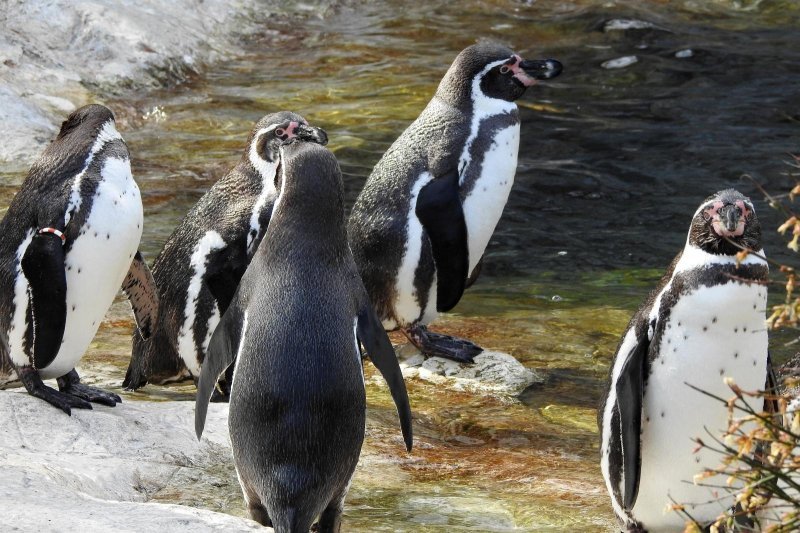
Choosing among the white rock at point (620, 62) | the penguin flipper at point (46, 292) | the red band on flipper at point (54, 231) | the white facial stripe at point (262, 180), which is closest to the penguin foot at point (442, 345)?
the white facial stripe at point (262, 180)

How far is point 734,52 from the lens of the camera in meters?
12.4

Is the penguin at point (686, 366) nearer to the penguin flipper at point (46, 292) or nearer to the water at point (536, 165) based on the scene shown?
the water at point (536, 165)

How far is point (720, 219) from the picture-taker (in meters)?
3.97

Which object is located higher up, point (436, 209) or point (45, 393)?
point (436, 209)

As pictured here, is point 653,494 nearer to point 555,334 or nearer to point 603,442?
point 603,442

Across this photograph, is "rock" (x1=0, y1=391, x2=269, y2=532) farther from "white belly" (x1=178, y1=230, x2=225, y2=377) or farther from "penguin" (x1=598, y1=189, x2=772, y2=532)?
"penguin" (x1=598, y1=189, x2=772, y2=532)

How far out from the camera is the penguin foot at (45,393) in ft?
14.8

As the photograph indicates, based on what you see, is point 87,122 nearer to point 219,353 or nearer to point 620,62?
point 219,353

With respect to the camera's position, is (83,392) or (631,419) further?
(83,392)

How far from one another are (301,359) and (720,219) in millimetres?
1317

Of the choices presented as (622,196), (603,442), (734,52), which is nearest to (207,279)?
(603,442)

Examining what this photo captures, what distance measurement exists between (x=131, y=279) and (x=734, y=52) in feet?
28.4

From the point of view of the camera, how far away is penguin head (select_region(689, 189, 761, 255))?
394cm

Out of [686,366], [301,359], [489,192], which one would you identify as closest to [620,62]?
[489,192]
